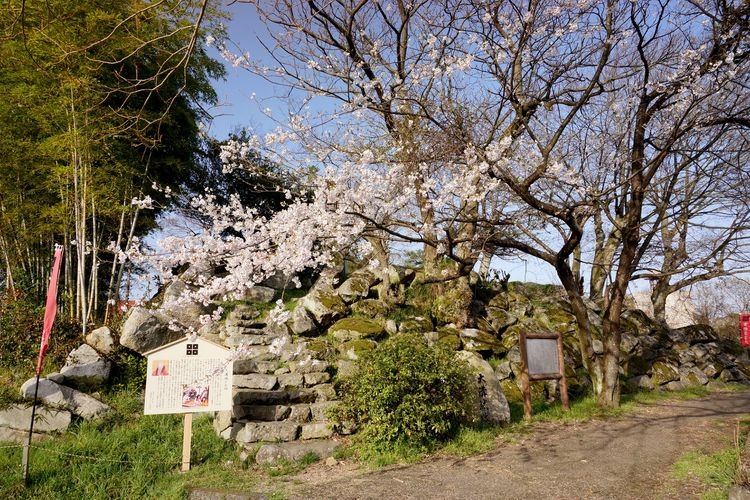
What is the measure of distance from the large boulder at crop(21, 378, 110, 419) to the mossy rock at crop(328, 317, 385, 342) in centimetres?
377

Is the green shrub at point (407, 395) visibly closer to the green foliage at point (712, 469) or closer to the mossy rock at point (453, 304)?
the green foliage at point (712, 469)

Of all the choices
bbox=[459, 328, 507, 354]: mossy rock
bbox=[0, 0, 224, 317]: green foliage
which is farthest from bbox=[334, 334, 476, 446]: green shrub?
bbox=[0, 0, 224, 317]: green foliage

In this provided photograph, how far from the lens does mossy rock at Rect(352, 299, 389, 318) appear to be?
369 inches

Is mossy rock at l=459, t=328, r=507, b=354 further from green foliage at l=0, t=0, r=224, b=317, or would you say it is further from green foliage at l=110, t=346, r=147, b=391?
green foliage at l=0, t=0, r=224, b=317

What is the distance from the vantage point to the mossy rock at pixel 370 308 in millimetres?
9361

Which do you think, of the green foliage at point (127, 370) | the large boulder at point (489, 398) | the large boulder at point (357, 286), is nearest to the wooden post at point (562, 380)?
the large boulder at point (489, 398)

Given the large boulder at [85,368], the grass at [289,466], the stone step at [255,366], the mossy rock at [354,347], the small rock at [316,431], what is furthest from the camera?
the mossy rock at [354,347]

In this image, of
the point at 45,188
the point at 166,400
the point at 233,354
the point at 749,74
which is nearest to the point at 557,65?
the point at 749,74

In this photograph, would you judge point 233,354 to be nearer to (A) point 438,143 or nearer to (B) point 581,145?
(A) point 438,143

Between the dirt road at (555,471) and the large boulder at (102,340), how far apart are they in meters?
4.19

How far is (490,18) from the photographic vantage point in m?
5.81

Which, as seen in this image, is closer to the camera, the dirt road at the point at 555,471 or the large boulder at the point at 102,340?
the dirt road at the point at 555,471

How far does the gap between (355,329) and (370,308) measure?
98 cm

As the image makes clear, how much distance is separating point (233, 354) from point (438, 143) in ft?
11.7
